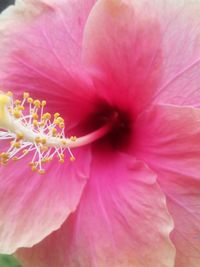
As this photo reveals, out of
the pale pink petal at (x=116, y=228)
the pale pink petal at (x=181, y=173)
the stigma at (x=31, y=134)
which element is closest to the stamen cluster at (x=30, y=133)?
the stigma at (x=31, y=134)

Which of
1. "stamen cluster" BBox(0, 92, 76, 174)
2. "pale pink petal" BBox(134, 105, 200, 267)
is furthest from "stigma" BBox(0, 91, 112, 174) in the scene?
"pale pink petal" BBox(134, 105, 200, 267)

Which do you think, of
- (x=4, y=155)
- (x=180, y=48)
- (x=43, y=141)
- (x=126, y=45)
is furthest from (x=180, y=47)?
(x=4, y=155)

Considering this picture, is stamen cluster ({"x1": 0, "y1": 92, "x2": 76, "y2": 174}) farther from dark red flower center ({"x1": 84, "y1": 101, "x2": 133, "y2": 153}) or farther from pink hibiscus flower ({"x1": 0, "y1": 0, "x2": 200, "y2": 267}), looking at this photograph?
dark red flower center ({"x1": 84, "y1": 101, "x2": 133, "y2": 153})

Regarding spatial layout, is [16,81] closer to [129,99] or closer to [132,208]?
[129,99]

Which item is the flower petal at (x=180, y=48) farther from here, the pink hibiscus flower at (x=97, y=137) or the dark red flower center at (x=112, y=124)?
the dark red flower center at (x=112, y=124)

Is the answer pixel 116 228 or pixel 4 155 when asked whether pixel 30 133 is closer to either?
pixel 4 155
